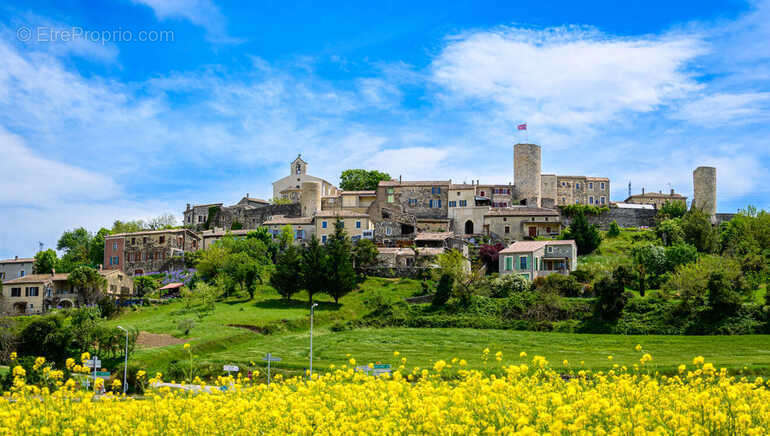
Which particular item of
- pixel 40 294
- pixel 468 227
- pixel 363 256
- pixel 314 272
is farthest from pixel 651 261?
pixel 40 294

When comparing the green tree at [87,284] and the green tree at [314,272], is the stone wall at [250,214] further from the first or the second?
the green tree at [314,272]

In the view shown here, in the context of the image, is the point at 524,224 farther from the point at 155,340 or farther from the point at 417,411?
the point at 417,411

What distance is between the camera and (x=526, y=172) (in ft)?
356

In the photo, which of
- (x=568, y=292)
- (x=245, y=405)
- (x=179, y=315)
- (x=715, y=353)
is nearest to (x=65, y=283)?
(x=179, y=315)

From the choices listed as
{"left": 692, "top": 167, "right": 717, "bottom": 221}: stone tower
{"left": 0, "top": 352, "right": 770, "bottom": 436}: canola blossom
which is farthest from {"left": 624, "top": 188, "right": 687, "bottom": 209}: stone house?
{"left": 0, "top": 352, "right": 770, "bottom": 436}: canola blossom

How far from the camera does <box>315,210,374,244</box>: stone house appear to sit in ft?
293

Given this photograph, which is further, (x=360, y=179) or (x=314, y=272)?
(x=360, y=179)

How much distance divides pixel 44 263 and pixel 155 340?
47430mm

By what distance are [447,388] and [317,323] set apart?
155 feet

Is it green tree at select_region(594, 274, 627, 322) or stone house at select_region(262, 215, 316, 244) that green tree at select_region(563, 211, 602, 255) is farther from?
stone house at select_region(262, 215, 316, 244)

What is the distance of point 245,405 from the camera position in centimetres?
1342

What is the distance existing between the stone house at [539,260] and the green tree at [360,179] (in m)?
46.6

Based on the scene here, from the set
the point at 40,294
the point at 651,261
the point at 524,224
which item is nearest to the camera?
the point at 651,261

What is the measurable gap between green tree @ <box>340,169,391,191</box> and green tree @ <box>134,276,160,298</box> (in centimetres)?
4080
